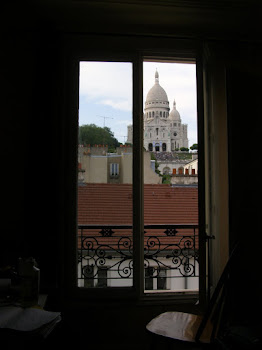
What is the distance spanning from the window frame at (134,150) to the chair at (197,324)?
499mm

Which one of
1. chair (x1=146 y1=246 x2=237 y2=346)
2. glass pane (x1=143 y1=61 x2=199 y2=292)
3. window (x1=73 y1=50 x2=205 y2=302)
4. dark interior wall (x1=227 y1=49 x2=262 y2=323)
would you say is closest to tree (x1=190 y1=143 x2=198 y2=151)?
glass pane (x1=143 y1=61 x2=199 y2=292)

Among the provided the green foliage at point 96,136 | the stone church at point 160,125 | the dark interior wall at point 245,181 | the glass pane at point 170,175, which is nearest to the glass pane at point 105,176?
the green foliage at point 96,136

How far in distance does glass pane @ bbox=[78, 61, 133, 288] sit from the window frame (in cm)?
5

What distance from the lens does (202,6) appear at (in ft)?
8.82

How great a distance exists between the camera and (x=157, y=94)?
315cm

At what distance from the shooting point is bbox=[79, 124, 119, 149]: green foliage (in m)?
2.80

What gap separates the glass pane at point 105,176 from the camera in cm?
278

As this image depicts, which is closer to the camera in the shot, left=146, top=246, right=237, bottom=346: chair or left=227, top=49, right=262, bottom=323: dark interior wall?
left=146, top=246, right=237, bottom=346: chair

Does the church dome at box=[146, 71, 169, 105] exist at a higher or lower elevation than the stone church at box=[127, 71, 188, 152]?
higher

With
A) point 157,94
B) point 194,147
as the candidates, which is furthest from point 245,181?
point 157,94

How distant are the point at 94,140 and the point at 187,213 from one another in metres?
2.16

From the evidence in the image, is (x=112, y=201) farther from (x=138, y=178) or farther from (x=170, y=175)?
(x=170, y=175)

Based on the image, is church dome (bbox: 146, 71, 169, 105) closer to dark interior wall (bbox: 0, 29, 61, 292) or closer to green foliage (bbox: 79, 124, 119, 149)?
green foliage (bbox: 79, 124, 119, 149)

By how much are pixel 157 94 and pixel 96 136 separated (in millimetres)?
760
